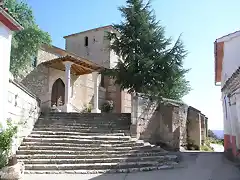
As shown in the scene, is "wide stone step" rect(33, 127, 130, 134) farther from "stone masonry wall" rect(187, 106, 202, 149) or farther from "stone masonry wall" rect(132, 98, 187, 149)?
"stone masonry wall" rect(187, 106, 202, 149)

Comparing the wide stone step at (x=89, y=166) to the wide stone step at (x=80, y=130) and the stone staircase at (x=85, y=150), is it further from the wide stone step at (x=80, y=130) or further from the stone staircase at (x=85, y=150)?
the wide stone step at (x=80, y=130)

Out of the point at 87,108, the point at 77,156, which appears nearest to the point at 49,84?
the point at 87,108

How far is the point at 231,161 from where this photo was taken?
411 inches

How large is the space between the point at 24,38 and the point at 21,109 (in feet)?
21.4

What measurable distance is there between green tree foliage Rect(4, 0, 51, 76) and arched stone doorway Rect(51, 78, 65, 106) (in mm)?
2905

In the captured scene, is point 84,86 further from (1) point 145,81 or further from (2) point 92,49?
(1) point 145,81

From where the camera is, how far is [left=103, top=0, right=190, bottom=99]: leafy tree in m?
14.3

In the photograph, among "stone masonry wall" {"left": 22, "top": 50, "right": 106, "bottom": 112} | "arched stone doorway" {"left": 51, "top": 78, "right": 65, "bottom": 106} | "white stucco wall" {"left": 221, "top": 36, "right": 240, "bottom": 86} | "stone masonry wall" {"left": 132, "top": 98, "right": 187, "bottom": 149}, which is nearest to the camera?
"white stucco wall" {"left": 221, "top": 36, "right": 240, "bottom": 86}

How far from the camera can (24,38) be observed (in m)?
14.5

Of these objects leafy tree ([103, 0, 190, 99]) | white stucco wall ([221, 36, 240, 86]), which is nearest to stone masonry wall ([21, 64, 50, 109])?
leafy tree ([103, 0, 190, 99])

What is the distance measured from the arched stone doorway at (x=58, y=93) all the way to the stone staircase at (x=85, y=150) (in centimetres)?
562

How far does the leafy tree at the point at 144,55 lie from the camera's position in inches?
562

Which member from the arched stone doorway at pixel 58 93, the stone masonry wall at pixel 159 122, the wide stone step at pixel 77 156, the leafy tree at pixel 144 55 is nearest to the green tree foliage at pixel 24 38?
the arched stone doorway at pixel 58 93

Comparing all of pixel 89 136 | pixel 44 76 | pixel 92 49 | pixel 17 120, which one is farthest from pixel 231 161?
pixel 92 49
